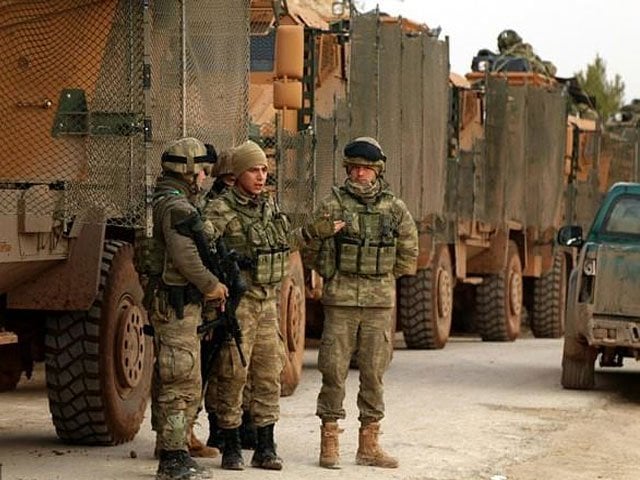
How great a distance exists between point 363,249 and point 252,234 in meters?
0.73

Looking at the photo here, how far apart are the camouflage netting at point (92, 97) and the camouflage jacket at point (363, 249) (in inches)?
37.7

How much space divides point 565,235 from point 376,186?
16.6 feet

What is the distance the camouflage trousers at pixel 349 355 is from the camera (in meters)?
10.6

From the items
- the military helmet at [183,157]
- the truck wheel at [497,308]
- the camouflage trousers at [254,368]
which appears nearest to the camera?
the military helmet at [183,157]

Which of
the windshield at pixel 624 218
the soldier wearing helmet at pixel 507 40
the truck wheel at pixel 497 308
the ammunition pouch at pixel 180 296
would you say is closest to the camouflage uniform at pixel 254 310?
the ammunition pouch at pixel 180 296

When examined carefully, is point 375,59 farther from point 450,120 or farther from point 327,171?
point 450,120

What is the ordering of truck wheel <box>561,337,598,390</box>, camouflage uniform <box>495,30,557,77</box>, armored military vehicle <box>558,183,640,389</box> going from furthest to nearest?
camouflage uniform <box>495,30,557,77</box> → truck wheel <box>561,337,598,390</box> → armored military vehicle <box>558,183,640,389</box>

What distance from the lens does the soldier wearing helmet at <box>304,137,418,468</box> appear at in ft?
34.7

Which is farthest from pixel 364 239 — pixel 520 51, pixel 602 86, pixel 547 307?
pixel 602 86

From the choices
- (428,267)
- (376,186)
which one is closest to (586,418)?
(376,186)

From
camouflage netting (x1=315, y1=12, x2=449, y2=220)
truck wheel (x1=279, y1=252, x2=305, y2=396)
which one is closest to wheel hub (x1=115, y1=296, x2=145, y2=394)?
truck wheel (x1=279, y1=252, x2=305, y2=396)

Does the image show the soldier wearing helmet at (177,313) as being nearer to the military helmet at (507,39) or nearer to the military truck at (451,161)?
→ the military truck at (451,161)

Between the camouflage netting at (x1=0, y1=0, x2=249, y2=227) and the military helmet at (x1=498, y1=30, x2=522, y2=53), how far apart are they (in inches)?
759

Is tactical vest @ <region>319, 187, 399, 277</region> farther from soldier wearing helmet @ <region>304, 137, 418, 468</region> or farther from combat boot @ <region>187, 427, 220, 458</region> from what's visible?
combat boot @ <region>187, 427, 220, 458</region>
